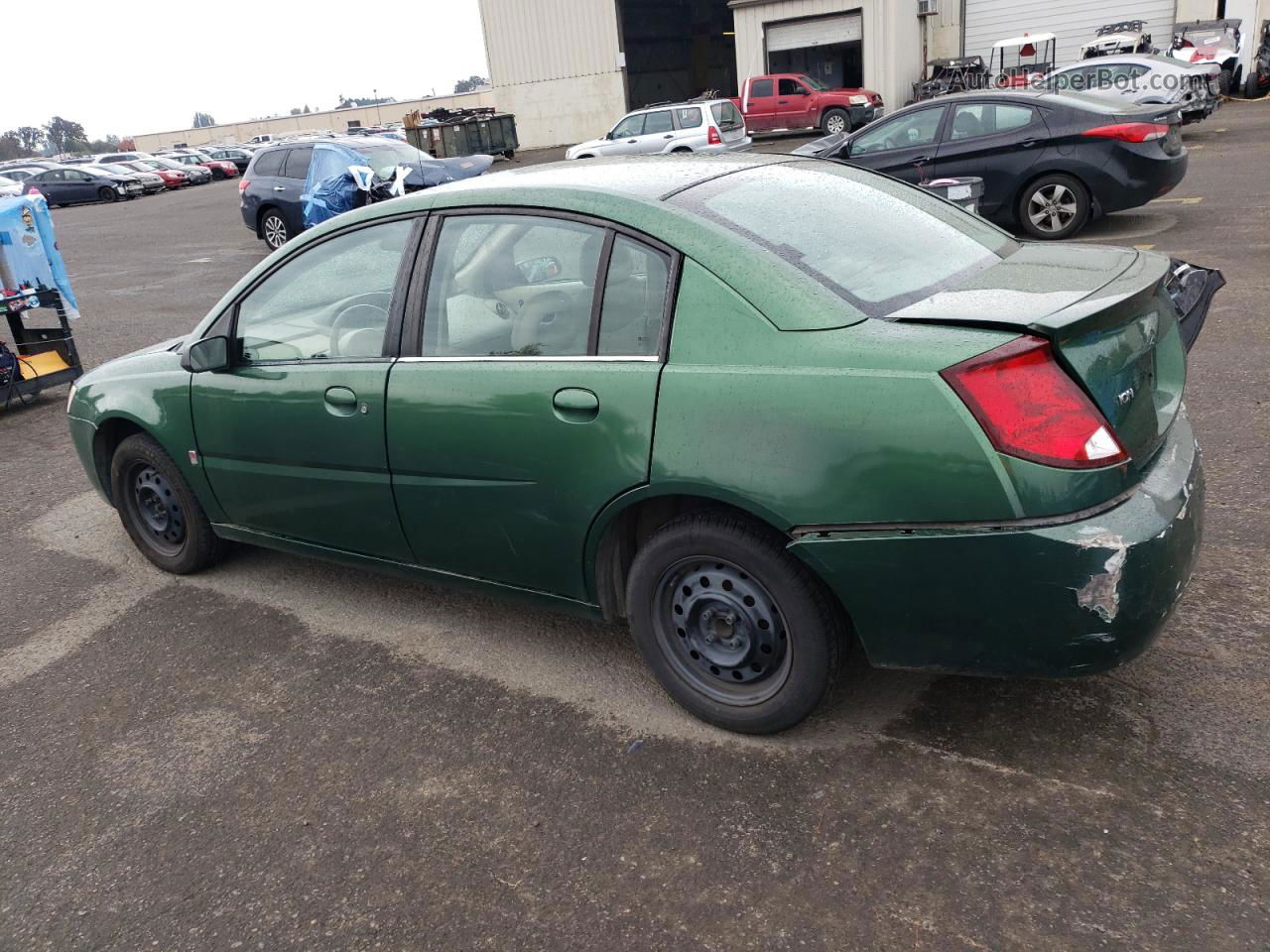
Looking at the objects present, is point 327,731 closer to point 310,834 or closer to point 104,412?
point 310,834

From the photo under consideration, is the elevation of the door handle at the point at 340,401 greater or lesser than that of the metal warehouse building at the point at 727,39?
lesser

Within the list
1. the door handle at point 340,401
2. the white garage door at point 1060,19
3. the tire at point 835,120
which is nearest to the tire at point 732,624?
the door handle at point 340,401

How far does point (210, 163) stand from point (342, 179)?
113 ft

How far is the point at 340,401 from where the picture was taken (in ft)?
11.5

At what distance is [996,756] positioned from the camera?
280 centimetres

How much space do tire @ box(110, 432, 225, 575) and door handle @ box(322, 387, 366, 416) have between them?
3.63 feet

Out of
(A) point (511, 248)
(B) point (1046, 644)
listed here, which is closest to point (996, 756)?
(B) point (1046, 644)

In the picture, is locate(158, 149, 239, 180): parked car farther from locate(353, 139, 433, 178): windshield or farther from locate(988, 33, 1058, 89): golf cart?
locate(353, 139, 433, 178): windshield

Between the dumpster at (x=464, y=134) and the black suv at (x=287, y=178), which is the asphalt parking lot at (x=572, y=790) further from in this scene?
the dumpster at (x=464, y=134)

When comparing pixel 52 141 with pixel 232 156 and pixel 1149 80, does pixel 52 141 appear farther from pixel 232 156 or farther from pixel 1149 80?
pixel 1149 80

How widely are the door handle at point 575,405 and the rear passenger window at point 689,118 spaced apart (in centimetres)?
1978

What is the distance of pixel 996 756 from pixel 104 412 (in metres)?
3.78

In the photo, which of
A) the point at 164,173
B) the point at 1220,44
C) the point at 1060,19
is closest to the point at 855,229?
the point at 1220,44

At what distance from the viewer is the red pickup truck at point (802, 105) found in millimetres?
28250
